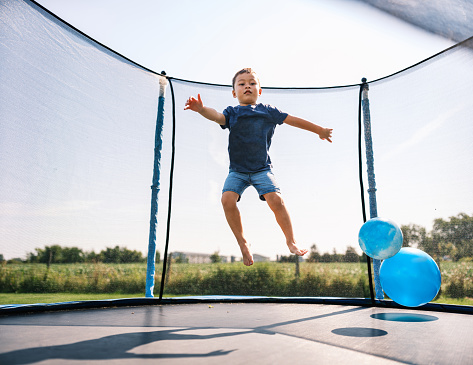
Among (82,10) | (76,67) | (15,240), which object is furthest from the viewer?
(76,67)

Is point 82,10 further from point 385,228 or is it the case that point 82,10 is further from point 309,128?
point 385,228

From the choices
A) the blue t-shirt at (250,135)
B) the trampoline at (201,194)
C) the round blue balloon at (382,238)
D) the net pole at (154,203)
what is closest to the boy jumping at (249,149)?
the blue t-shirt at (250,135)

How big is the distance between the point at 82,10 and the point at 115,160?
1083mm

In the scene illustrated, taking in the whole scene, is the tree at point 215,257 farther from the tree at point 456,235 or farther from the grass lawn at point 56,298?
the tree at point 456,235

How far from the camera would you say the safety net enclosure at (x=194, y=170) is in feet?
7.50

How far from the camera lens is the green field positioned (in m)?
2.49

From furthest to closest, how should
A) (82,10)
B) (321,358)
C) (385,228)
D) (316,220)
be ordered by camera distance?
(316,220)
(82,10)
(385,228)
(321,358)

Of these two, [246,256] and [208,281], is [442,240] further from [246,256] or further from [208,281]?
[208,281]

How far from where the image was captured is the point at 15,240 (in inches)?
85.0

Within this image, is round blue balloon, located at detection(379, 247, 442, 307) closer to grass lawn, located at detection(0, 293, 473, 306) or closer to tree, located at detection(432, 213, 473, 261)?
tree, located at detection(432, 213, 473, 261)

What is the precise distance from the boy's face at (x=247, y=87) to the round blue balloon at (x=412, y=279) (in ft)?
4.37

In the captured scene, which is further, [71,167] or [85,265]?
[85,265]

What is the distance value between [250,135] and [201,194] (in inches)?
48.4

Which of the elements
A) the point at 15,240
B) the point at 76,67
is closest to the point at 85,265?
the point at 15,240
